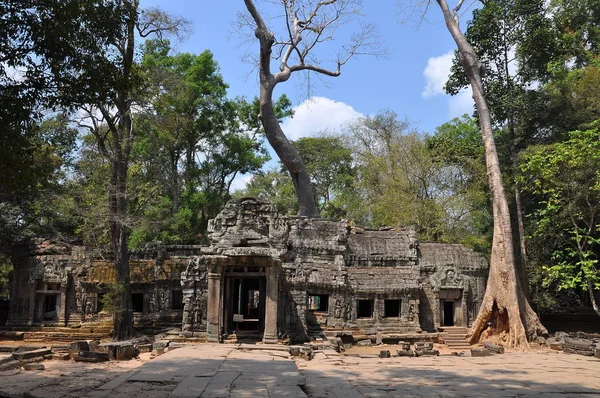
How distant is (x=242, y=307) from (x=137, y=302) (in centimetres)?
517

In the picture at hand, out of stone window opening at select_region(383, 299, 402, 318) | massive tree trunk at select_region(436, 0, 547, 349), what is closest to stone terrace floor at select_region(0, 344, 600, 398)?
massive tree trunk at select_region(436, 0, 547, 349)

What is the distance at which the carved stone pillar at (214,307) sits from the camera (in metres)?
12.8

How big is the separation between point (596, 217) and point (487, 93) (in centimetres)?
756

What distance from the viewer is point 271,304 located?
12836mm

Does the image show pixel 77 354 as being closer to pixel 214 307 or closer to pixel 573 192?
pixel 214 307

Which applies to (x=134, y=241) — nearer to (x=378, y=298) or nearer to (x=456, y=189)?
(x=378, y=298)

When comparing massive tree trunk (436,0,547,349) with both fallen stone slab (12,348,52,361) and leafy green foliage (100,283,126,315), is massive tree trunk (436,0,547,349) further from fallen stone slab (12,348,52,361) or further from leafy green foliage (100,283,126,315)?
fallen stone slab (12,348,52,361)

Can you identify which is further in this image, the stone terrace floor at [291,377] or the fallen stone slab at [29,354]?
the fallen stone slab at [29,354]

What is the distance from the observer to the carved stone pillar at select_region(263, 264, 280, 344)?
12.6 m

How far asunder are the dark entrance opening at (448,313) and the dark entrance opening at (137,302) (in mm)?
13114

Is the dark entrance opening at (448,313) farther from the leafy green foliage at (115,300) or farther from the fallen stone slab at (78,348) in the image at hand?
the fallen stone slab at (78,348)

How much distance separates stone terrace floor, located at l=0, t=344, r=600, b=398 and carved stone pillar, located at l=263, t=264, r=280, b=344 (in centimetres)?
101

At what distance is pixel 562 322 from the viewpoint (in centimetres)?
2148

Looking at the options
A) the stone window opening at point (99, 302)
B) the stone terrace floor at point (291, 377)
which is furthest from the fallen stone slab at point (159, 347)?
the stone window opening at point (99, 302)
